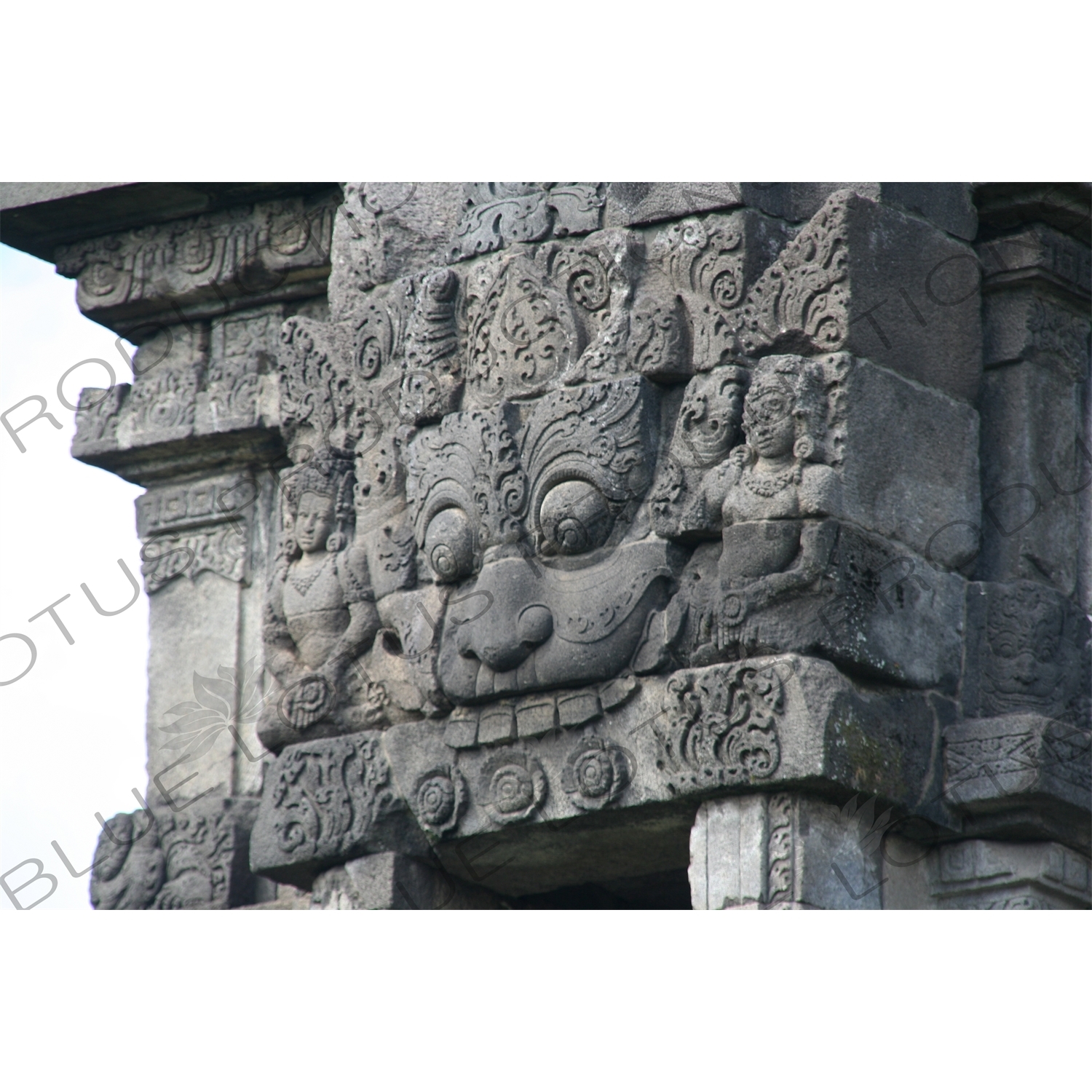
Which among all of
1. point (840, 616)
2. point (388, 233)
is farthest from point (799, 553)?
point (388, 233)

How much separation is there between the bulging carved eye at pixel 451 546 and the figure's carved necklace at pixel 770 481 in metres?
0.91

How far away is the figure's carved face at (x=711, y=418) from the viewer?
7273 mm

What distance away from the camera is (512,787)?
7414 mm

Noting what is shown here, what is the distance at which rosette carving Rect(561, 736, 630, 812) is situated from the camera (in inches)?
284

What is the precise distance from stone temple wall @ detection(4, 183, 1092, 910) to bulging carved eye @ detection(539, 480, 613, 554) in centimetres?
1

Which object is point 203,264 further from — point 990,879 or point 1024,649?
point 990,879

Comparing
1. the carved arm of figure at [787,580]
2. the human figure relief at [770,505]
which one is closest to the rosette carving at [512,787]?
the human figure relief at [770,505]

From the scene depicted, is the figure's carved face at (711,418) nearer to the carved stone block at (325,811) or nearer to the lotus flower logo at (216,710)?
the carved stone block at (325,811)

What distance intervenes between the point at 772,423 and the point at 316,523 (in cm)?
170

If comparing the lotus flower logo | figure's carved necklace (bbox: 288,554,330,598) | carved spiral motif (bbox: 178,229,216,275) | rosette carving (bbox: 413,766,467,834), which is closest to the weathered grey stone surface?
rosette carving (bbox: 413,766,467,834)

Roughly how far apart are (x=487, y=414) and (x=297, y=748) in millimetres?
1196

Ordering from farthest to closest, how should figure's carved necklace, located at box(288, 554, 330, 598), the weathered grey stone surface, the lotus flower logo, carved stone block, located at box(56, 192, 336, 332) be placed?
carved stone block, located at box(56, 192, 336, 332), the lotus flower logo, figure's carved necklace, located at box(288, 554, 330, 598), the weathered grey stone surface

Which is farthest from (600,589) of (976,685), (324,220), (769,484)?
(324,220)

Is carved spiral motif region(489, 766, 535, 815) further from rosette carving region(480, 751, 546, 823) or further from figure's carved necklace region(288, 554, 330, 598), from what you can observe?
figure's carved necklace region(288, 554, 330, 598)
